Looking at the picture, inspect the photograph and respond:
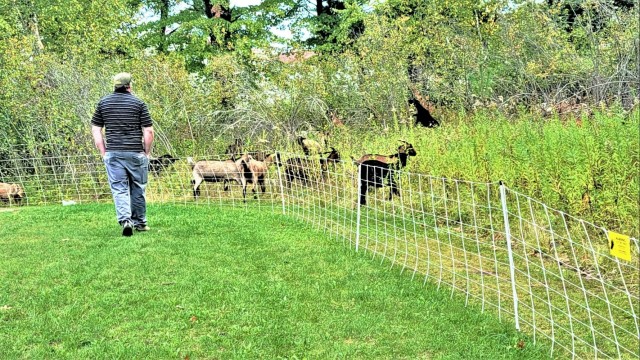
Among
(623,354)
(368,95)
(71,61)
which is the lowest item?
(623,354)

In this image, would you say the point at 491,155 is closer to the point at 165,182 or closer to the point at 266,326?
the point at 266,326

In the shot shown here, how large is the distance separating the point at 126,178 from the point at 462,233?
3.76 metres

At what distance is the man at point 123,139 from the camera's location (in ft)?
20.4

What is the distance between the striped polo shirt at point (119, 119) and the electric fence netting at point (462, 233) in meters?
2.22

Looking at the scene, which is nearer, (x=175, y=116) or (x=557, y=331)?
(x=557, y=331)

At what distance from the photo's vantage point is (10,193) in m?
10.3

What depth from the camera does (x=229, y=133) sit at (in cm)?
1217

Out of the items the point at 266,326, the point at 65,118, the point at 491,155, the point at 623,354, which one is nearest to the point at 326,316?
the point at 266,326

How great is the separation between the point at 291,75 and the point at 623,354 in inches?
406

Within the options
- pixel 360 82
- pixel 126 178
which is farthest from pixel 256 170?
pixel 360 82

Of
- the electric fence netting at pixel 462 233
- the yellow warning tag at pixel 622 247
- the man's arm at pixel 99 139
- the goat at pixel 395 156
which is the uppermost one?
the man's arm at pixel 99 139

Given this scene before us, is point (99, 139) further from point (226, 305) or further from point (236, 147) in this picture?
point (236, 147)

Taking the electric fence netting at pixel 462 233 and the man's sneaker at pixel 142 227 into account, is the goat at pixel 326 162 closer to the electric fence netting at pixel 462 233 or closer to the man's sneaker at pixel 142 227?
the electric fence netting at pixel 462 233

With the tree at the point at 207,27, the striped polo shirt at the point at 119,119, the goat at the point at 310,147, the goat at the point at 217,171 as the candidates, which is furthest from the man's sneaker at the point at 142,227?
the tree at the point at 207,27
